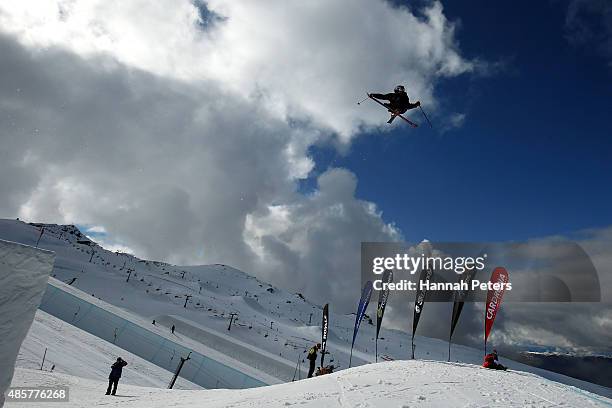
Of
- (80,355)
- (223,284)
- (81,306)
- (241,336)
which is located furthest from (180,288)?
(80,355)

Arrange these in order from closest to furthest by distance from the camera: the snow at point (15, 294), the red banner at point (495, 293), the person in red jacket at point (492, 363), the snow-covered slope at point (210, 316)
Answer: the snow at point (15, 294) < the person in red jacket at point (492, 363) < the red banner at point (495, 293) < the snow-covered slope at point (210, 316)

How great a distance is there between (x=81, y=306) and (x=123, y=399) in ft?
98.2

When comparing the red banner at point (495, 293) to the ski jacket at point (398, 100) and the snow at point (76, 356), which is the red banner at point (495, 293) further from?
the snow at point (76, 356)

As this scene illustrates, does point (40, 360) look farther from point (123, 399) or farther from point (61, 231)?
point (61, 231)

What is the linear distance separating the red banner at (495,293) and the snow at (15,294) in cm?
2349

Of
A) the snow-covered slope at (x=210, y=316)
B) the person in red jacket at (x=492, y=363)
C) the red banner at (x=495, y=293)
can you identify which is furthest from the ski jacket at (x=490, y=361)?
the snow-covered slope at (x=210, y=316)

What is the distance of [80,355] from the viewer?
866 inches

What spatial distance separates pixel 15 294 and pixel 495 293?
2402 cm

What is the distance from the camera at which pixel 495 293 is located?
23.0m

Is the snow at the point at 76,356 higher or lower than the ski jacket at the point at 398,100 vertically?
lower

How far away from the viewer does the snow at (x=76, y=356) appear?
18125 millimetres

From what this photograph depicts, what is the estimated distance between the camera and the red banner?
22844 millimetres

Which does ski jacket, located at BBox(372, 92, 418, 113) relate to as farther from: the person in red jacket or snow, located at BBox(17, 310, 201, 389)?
snow, located at BBox(17, 310, 201, 389)

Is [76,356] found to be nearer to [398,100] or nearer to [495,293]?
[398,100]
